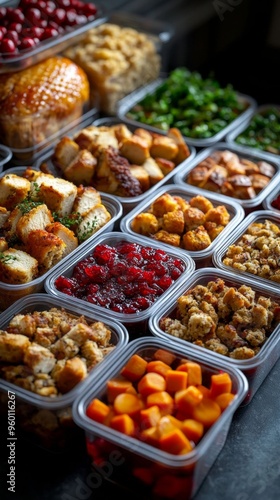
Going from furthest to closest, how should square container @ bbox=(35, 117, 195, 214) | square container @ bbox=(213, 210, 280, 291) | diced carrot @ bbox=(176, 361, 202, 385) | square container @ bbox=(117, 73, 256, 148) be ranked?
square container @ bbox=(117, 73, 256, 148) < square container @ bbox=(35, 117, 195, 214) < square container @ bbox=(213, 210, 280, 291) < diced carrot @ bbox=(176, 361, 202, 385)

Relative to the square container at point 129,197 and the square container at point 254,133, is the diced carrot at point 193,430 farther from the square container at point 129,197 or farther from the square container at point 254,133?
the square container at point 254,133

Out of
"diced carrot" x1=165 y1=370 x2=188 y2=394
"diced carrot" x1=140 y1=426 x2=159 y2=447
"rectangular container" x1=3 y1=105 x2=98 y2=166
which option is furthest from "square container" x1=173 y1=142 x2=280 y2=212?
"diced carrot" x1=140 y1=426 x2=159 y2=447

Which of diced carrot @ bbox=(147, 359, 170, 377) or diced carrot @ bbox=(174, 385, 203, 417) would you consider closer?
diced carrot @ bbox=(174, 385, 203, 417)

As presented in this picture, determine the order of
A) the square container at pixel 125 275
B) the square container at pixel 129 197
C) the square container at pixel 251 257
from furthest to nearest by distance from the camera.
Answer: the square container at pixel 129 197, the square container at pixel 251 257, the square container at pixel 125 275

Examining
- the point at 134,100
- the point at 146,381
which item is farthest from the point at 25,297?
the point at 134,100

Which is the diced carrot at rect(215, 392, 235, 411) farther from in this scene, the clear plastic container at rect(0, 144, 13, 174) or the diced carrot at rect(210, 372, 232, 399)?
the clear plastic container at rect(0, 144, 13, 174)

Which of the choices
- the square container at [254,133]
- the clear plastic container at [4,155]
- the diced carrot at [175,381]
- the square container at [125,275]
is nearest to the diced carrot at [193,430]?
the diced carrot at [175,381]

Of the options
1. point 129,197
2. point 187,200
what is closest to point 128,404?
point 129,197
